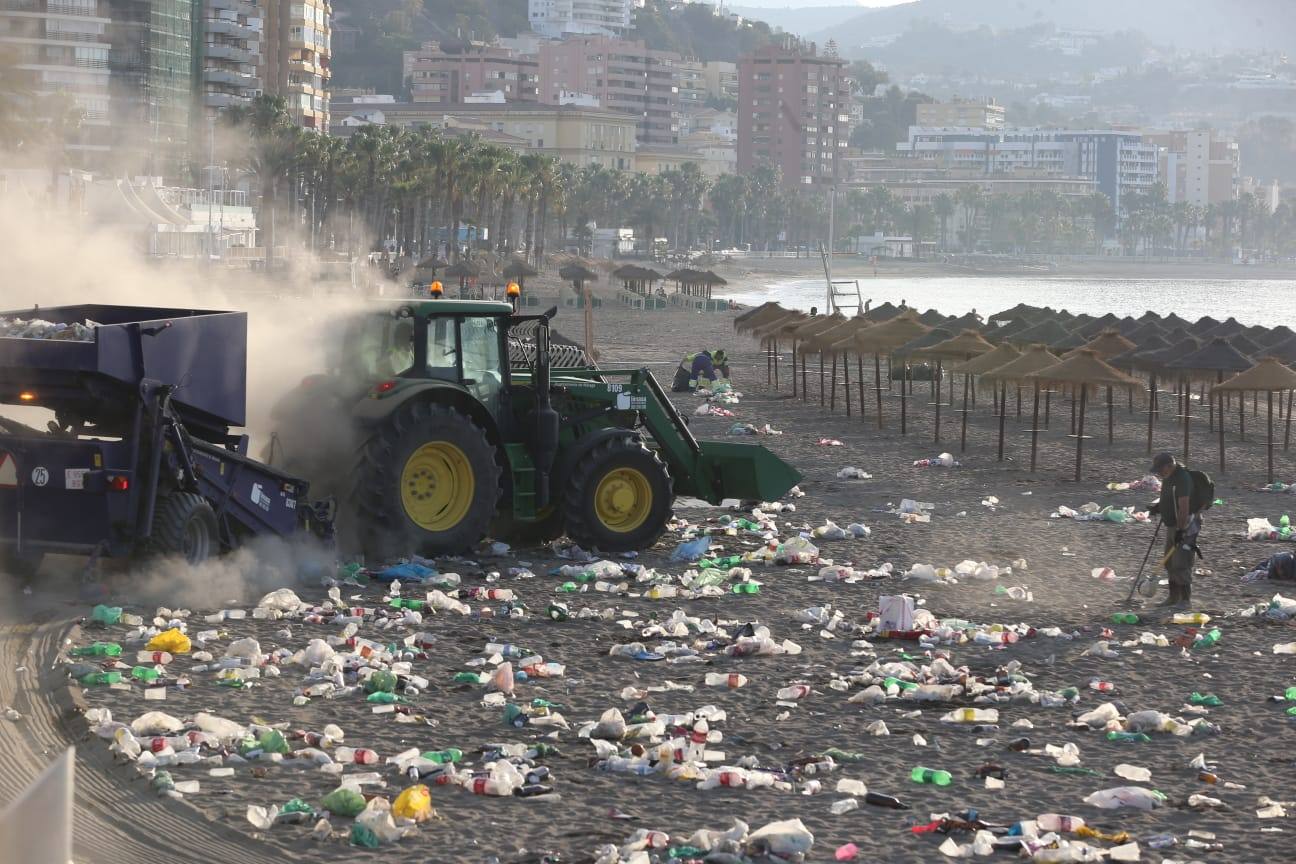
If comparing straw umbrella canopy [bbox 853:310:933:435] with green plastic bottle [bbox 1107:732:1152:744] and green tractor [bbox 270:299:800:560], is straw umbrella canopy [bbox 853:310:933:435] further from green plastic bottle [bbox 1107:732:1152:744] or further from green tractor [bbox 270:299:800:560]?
green plastic bottle [bbox 1107:732:1152:744]

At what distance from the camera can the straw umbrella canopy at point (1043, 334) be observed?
37.8 m

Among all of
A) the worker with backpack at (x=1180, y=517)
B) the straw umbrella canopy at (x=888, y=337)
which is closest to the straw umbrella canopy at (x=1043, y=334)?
the straw umbrella canopy at (x=888, y=337)

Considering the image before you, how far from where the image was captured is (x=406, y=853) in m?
7.54

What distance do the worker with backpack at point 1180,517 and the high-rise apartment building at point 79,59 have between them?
229 ft

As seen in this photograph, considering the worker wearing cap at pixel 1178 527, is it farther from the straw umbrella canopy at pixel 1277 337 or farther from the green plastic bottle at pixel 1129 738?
the straw umbrella canopy at pixel 1277 337

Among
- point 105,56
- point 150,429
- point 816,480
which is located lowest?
point 816,480

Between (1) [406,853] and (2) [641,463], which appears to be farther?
(2) [641,463]

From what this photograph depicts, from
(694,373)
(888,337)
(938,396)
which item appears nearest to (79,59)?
(694,373)

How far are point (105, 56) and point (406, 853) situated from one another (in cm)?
9976

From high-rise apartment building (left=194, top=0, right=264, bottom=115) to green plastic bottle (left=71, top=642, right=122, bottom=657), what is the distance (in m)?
109

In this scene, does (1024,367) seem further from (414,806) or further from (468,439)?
(414,806)

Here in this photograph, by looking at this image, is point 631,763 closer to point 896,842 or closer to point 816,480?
point 896,842

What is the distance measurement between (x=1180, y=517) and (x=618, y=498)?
4.86 metres

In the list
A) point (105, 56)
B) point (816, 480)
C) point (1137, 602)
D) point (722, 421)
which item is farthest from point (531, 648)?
point (105, 56)
